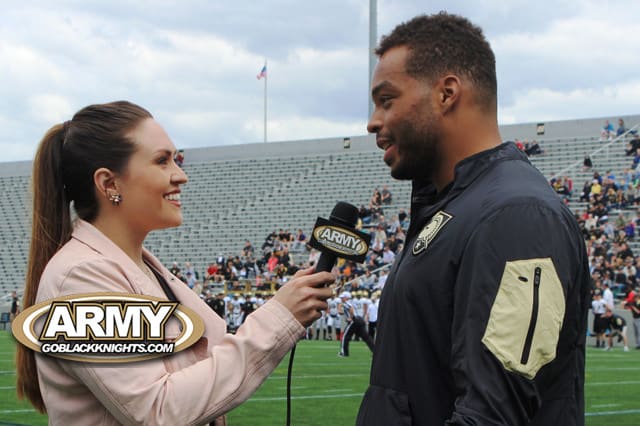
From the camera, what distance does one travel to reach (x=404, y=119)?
2201 millimetres

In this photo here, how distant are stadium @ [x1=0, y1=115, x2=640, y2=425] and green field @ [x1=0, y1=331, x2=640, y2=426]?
20 centimetres

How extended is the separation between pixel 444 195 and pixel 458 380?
57cm

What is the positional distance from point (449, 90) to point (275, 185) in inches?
1395

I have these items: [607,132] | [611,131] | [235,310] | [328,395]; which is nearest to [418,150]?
[328,395]

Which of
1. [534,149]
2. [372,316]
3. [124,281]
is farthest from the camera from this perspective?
[534,149]

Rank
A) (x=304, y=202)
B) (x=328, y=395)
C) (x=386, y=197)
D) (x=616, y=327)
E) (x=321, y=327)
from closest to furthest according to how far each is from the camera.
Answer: (x=328, y=395) → (x=616, y=327) → (x=321, y=327) → (x=386, y=197) → (x=304, y=202)

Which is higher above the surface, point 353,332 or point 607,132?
point 607,132

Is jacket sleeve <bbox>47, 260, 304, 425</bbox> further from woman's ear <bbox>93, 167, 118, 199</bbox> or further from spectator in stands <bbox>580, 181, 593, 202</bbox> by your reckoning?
spectator in stands <bbox>580, 181, 593, 202</bbox>

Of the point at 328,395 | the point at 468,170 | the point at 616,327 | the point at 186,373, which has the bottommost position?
the point at 616,327

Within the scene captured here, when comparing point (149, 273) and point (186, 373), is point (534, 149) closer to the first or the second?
point (149, 273)

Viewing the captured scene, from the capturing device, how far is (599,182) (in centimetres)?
2783

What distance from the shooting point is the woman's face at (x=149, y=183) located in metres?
2.51

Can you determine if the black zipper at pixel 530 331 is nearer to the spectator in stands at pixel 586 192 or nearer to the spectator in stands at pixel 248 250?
the spectator in stands at pixel 586 192

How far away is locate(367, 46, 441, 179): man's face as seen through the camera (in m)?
2.18
